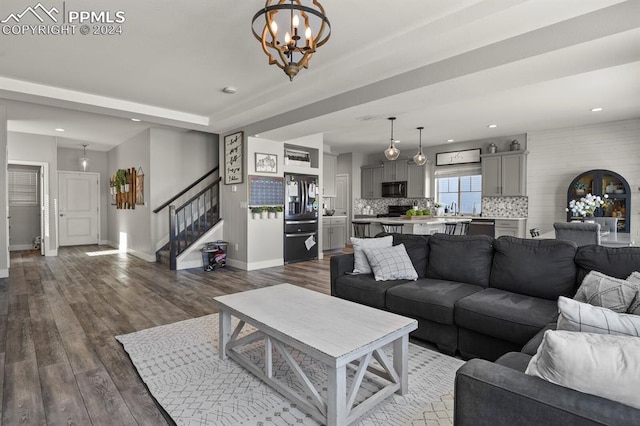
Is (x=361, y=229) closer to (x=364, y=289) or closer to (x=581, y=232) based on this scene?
(x=581, y=232)

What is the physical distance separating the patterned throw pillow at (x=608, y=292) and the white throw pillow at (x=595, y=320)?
74 cm

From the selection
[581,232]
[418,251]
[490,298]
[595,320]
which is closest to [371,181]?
[581,232]

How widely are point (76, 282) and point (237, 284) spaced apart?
8.09 ft

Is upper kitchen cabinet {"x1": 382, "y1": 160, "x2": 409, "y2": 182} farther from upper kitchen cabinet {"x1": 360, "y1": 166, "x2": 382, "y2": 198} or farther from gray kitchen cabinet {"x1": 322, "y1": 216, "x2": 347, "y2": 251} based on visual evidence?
gray kitchen cabinet {"x1": 322, "y1": 216, "x2": 347, "y2": 251}

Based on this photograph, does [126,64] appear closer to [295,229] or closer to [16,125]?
[295,229]

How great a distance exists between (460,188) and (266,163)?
16.2ft

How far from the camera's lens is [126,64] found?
378cm

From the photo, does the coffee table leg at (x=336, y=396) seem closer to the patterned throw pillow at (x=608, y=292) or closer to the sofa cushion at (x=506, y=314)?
the sofa cushion at (x=506, y=314)

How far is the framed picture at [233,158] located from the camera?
6.16 meters

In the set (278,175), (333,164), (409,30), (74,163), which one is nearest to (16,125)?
(74,163)

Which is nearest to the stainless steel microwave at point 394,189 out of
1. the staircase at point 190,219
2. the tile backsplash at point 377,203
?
the tile backsplash at point 377,203

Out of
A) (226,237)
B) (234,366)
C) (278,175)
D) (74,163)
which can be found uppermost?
(74,163)

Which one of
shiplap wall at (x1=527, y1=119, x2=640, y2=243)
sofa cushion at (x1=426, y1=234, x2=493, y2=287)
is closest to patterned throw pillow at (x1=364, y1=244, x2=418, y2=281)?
sofa cushion at (x1=426, y1=234, x2=493, y2=287)

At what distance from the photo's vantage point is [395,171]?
30.4 feet
